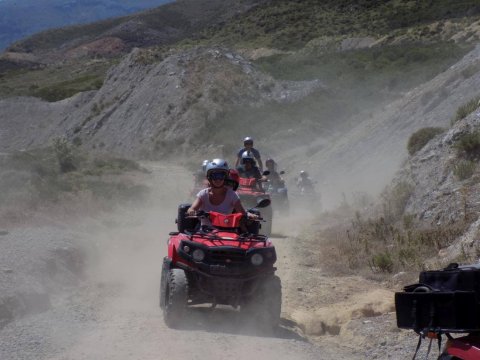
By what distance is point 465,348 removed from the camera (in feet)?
17.6

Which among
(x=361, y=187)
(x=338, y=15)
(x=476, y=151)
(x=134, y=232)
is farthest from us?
(x=338, y=15)

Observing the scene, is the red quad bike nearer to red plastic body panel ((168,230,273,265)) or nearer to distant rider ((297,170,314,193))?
red plastic body panel ((168,230,273,265))

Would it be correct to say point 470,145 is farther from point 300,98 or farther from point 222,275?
point 300,98

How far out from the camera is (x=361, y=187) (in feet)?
87.7

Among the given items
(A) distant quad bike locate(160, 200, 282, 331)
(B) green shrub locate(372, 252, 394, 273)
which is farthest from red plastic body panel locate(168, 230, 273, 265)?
(B) green shrub locate(372, 252, 394, 273)

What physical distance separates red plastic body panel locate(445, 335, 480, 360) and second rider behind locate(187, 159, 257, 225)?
4.94 metres

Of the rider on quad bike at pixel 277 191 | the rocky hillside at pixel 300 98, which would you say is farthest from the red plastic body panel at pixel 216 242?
the rocky hillside at pixel 300 98

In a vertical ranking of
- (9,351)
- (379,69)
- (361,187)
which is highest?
(379,69)

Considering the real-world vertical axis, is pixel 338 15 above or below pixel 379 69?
above

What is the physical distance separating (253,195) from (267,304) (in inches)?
297

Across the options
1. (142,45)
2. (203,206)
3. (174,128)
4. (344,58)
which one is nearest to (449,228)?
(203,206)

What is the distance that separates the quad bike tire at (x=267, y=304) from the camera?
916cm

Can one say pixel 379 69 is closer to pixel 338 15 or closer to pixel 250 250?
pixel 338 15

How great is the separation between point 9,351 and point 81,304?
248cm
